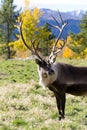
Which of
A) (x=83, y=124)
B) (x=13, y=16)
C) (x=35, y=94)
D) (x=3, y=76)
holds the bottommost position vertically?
(x=13, y=16)

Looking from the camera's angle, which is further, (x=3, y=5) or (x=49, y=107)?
(x=3, y=5)

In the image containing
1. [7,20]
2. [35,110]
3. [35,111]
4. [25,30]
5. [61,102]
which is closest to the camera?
[61,102]

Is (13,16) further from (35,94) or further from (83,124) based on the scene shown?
(83,124)

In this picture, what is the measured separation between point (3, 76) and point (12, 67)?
483 cm

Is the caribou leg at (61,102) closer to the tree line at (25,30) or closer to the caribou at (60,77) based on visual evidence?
the caribou at (60,77)

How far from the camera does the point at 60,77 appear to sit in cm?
1107

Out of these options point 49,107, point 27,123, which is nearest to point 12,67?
point 49,107

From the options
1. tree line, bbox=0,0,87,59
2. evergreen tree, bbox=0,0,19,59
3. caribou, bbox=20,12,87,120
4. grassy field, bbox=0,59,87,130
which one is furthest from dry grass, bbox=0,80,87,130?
evergreen tree, bbox=0,0,19,59

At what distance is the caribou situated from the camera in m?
10.8

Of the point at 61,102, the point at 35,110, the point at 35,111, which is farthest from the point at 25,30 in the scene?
the point at 61,102

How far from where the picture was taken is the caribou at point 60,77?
10.8 meters

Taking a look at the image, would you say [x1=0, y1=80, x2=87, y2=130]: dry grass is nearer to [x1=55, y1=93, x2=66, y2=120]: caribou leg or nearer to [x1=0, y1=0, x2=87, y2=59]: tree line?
[x1=55, y1=93, x2=66, y2=120]: caribou leg

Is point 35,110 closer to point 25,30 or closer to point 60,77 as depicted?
point 60,77

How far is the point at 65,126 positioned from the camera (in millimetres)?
10508
